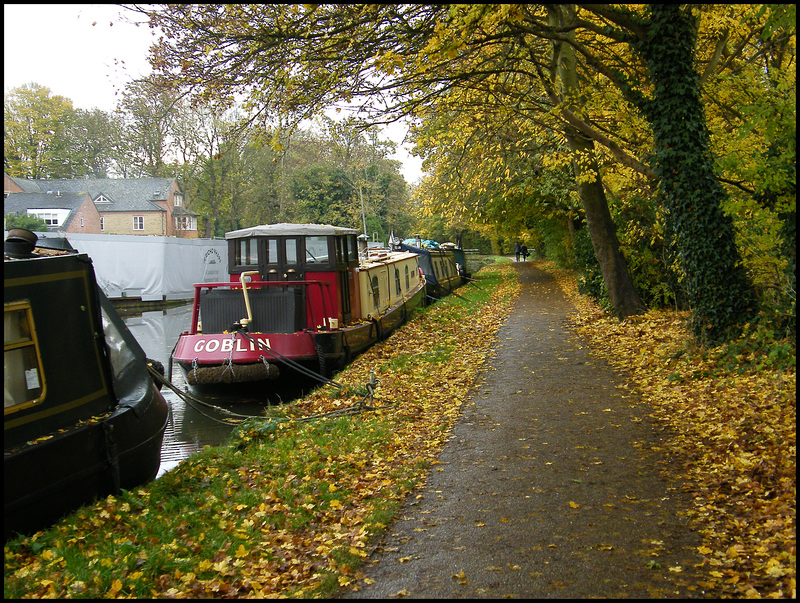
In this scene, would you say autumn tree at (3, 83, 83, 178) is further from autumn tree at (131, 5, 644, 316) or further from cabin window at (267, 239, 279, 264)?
autumn tree at (131, 5, 644, 316)

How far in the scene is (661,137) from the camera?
915 centimetres

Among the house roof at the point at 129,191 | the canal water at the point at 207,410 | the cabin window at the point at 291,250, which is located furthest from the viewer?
the house roof at the point at 129,191

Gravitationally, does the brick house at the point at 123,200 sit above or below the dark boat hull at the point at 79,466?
above

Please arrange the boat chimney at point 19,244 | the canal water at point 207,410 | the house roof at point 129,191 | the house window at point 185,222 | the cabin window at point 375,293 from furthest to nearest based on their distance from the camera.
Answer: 1. the house window at point 185,222
2. the house roof at point 129,191
3. the cabin window at point 375,293
4. the canal water at point 207,410
5. the boat chimney at point 19,244

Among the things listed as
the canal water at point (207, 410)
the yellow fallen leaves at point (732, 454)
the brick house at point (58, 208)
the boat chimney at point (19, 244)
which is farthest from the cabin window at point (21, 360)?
the brick house at point (58, 208)

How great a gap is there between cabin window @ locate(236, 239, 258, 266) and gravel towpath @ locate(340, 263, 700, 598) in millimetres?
6794

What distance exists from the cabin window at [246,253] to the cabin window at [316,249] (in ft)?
3.64

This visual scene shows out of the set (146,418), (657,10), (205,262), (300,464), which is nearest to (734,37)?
(657,10)

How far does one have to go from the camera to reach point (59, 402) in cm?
644

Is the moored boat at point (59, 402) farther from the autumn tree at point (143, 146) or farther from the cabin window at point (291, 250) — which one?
the autumn tree at point (143, 146)

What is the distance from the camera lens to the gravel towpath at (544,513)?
4043mm

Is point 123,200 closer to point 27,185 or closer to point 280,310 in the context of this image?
point 27,185

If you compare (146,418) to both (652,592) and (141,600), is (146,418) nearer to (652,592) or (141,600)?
(141,600)

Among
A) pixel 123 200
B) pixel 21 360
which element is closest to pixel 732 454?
pixel 21 360
